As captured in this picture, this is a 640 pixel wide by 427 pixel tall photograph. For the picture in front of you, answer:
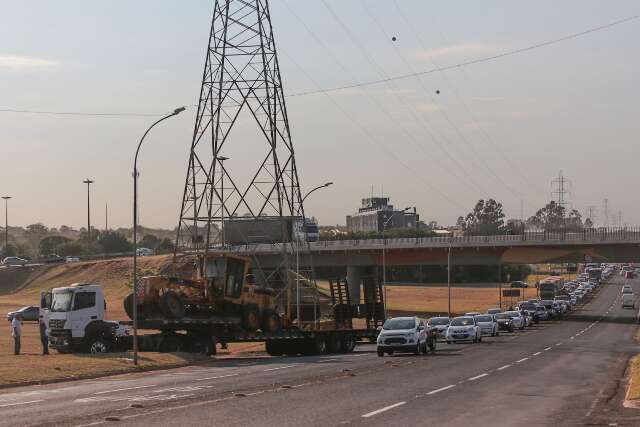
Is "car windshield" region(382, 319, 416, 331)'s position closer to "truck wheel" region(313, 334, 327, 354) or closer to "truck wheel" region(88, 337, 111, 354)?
"truck wheel" region(313, 334, 327, 354)

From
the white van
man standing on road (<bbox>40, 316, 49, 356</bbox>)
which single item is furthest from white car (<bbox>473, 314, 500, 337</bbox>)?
the white van

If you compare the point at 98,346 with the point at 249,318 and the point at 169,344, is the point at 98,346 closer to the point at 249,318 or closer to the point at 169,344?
the point at 169,344

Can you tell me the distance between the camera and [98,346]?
137ft

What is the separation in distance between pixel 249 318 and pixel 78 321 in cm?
761

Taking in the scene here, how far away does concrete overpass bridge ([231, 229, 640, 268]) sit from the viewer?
101 metres

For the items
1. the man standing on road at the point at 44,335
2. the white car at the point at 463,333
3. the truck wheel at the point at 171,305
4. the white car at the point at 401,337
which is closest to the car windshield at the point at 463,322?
the white car at the point at 463,333

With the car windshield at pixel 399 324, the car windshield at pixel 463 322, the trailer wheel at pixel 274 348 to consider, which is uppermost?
the car windshield at pixel 399 324

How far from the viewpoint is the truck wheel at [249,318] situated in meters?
44.0

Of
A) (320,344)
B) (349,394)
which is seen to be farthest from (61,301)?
(349,394)

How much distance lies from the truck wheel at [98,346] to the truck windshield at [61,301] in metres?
1.79

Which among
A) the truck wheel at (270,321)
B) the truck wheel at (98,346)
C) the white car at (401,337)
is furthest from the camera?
the truck wheel at (270,321)

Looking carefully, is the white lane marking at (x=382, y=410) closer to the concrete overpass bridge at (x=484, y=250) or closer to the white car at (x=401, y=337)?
the white car at (x=401, y=337)

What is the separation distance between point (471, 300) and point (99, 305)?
107447 millimetres

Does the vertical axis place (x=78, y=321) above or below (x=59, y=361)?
above
